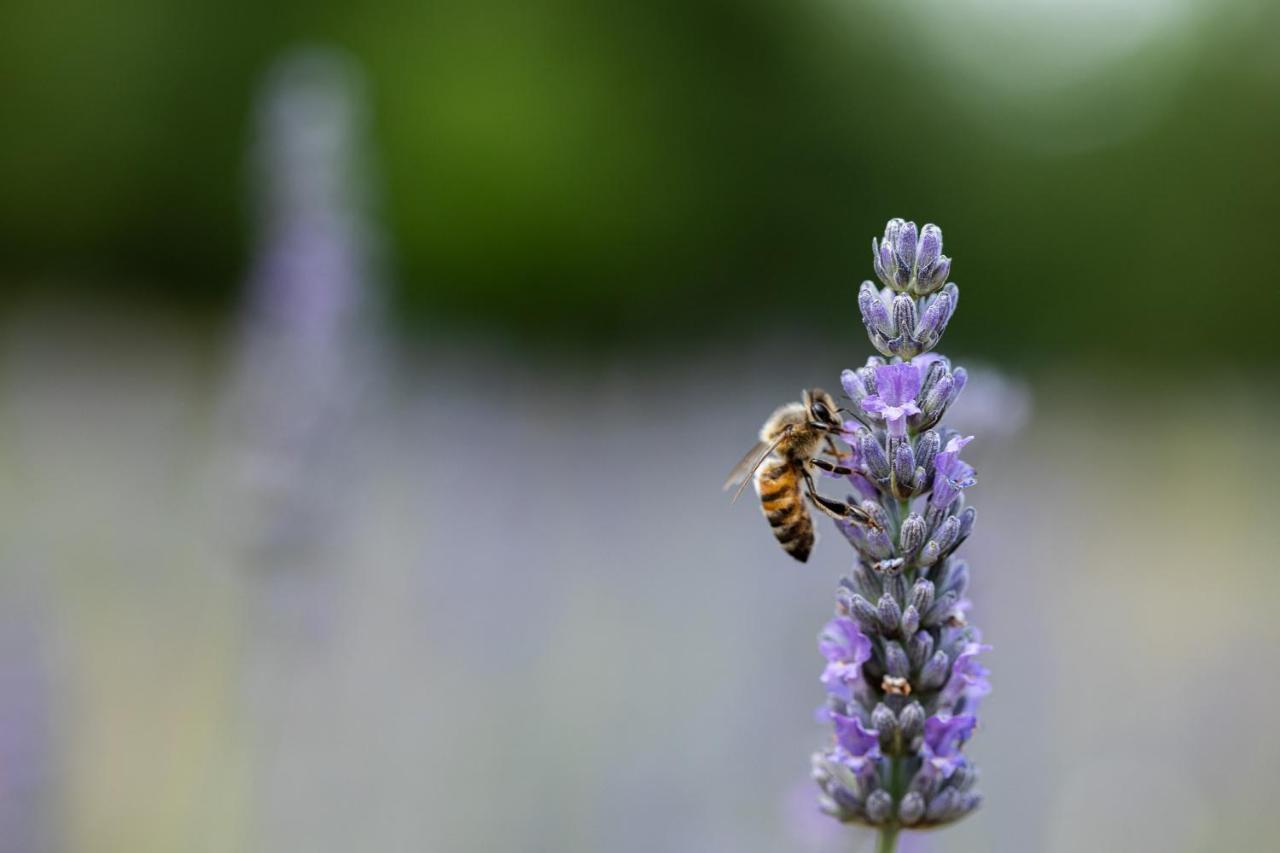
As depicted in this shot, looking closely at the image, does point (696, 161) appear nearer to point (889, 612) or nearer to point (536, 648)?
point (536, 648)

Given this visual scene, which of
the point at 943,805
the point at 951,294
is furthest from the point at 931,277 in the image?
the point at 943,805

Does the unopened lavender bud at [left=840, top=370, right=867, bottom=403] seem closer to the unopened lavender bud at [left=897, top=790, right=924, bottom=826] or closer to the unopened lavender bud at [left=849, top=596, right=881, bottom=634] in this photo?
the unopened lavender bud at [left=849, top=596, right=881, bottom=634]

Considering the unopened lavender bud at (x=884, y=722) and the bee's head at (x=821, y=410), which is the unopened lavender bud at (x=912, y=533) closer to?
the unopened lavender bud at (x=884, y=722)

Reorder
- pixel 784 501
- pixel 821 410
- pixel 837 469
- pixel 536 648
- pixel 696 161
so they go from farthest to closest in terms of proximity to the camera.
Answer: pixel 696 161
pixel 536 648
pixel 784 501
pixel 821 410
pixel 837 469

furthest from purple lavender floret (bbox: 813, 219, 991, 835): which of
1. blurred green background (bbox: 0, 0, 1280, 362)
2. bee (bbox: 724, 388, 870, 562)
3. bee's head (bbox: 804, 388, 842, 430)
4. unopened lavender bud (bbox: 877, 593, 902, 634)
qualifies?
blurred green background (bbox: 0, 0, 1280, 362)

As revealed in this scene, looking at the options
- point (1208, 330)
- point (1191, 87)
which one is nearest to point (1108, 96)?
point (1191, 87)

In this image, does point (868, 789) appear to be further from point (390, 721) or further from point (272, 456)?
point (390, 721)

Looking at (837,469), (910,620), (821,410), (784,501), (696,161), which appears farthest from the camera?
(696,161)
